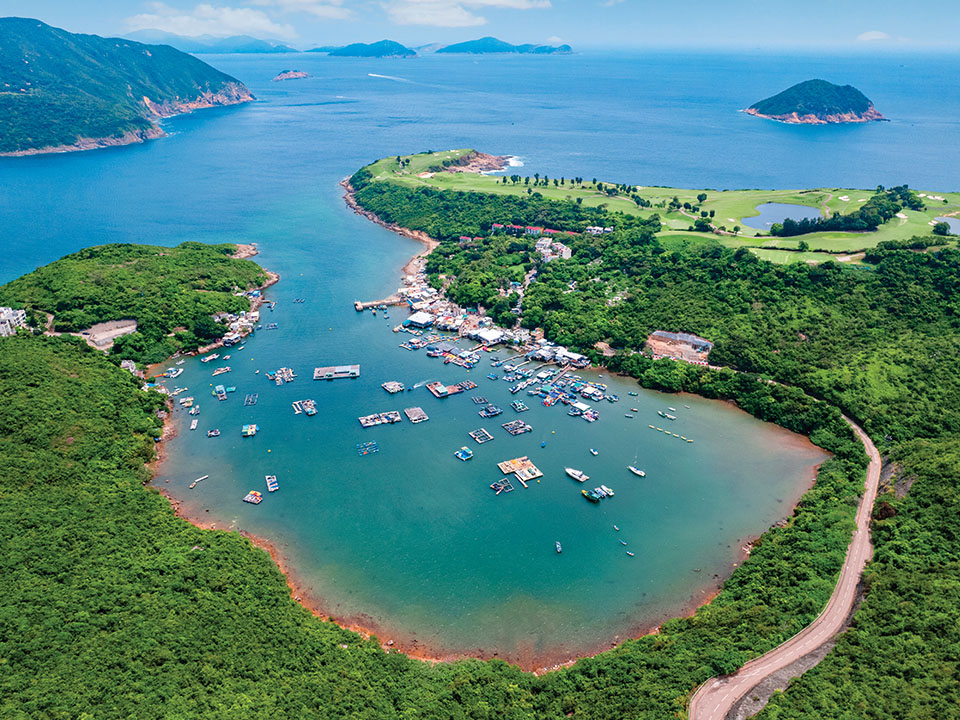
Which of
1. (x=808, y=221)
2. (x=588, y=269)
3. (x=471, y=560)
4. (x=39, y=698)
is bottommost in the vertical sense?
(x=471, y=560)

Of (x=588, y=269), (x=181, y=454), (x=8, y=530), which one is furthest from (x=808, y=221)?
(x=8, y=530)

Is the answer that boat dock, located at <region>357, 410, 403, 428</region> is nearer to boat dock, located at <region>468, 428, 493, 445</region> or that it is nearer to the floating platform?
boat dock, located at <region>468, 428, 493, 445</region>

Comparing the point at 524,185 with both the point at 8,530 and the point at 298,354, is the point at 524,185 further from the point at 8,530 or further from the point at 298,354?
the point at 8,530

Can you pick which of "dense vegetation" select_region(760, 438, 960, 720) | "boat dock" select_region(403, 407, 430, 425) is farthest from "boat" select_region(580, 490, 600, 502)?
"dense vegetation" select_region(760, 438, 960, 720)

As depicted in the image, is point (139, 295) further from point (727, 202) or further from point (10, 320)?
point (727, 202)

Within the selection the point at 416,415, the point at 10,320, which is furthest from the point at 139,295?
the point at 416,415
